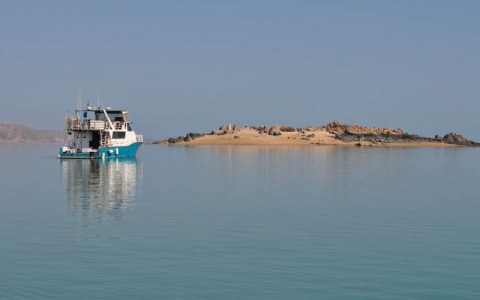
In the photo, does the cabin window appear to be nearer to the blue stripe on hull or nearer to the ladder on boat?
the ladder on boat

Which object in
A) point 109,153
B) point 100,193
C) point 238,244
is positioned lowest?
point 238,244

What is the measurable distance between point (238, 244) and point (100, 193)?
21557 mm

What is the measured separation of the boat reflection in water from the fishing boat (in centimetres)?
2775

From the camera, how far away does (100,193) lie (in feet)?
142

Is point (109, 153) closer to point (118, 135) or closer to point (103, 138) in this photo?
point (103, 138)

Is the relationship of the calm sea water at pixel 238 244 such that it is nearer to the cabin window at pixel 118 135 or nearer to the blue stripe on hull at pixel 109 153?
the blue stripe on hull at pixel 109 153

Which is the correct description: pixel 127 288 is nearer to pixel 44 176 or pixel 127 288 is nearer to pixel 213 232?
pixel 213 232

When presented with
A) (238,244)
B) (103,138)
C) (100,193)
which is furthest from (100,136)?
(238,244)

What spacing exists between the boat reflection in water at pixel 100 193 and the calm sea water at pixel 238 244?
144 mm

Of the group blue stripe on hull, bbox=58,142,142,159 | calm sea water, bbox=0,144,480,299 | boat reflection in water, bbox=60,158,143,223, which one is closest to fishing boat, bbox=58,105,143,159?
blue stripe on hull, bbox=58,142,142,159

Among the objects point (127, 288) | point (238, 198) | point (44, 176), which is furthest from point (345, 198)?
point (44, 176)

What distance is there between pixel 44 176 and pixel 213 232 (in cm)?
4024

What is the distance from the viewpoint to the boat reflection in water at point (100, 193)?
32647 mm

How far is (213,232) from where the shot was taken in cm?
2686
